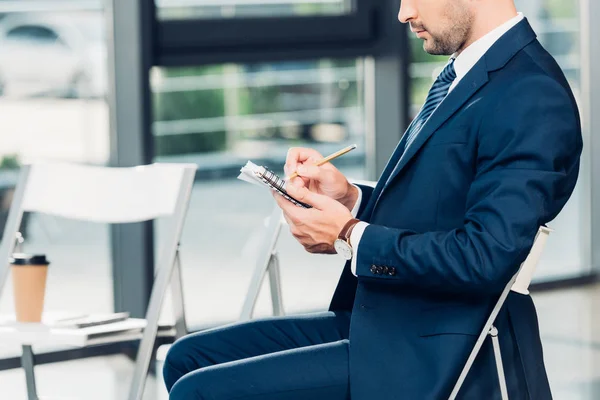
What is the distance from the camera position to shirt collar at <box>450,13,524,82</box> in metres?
1.87

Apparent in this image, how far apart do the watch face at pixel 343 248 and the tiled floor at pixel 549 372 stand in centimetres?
195

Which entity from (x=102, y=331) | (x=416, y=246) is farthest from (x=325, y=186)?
(x=102, y=331)

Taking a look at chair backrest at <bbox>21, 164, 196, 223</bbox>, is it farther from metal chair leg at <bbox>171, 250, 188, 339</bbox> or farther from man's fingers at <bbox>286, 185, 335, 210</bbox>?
man's fingers at <bbox>286, 185, 335, 210</bbox>

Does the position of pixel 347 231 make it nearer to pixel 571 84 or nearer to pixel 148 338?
pixel 148 338

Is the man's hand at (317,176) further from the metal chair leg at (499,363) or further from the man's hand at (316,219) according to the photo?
the metal chair leg at (499,363)

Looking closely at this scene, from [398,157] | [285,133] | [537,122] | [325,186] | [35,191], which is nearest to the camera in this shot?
[537,122]

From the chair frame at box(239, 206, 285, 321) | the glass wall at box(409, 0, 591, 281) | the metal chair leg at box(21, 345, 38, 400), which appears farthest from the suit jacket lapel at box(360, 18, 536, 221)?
the glass wall at box(409, 0, 591, 281)

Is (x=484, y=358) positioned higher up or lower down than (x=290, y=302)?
higher up

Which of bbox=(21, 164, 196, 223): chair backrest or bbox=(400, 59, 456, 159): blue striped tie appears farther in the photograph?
bbox=(21, 164, 196, 223): chair backrest


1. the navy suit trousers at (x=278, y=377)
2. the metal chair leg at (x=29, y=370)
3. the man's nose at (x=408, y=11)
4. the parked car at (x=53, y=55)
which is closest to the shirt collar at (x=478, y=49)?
the man's nose at (x=408, y=11)

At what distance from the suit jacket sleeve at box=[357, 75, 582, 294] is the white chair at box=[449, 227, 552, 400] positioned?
0.05m

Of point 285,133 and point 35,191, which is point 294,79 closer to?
point 285,133

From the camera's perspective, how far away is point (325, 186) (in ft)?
7.22

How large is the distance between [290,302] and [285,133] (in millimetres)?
754
